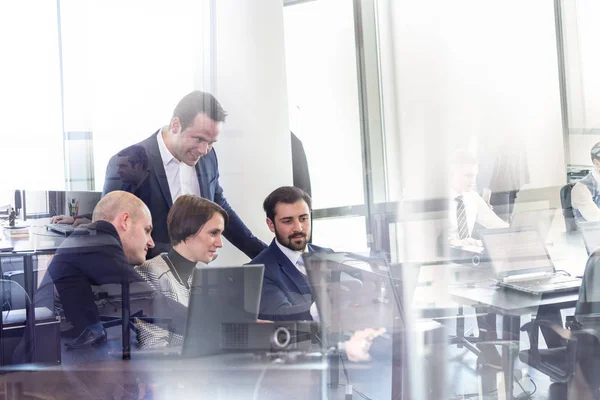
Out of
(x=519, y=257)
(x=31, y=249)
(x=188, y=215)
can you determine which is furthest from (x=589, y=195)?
(x=31, y=249)

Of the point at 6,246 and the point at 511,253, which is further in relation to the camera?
the point at 511,253

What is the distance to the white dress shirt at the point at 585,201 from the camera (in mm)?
1352

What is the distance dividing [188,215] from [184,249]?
0.08m

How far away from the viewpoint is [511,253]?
1.33 meters

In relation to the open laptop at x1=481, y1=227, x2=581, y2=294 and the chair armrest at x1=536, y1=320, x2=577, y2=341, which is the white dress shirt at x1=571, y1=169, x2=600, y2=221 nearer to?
the open laptop at x1=481, y1=227, x2=581, y2=294

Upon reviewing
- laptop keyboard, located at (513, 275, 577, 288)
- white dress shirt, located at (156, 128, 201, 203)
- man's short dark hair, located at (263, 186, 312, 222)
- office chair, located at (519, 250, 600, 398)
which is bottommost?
office chair, located at (519, 250, 600, 398)

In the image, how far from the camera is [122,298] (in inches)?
46.7

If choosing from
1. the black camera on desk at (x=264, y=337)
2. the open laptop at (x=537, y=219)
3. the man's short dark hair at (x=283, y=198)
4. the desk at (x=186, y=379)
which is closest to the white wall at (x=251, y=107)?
the man's short dark hair at (x=283, y=198)

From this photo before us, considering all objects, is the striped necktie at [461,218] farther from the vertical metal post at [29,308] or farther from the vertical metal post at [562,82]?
the vertical metal post at [29,308]

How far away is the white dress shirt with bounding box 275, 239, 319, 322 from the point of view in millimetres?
1208

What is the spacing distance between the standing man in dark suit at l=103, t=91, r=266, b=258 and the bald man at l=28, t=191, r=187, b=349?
0.11ft

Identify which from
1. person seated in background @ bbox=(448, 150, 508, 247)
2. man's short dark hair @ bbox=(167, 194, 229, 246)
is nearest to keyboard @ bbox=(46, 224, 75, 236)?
man's short dark hair @ bbox=(167, 194, 229, 246)

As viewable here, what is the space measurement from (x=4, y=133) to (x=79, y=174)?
0.72 feet

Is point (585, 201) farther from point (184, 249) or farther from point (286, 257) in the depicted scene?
point (184, 249)
